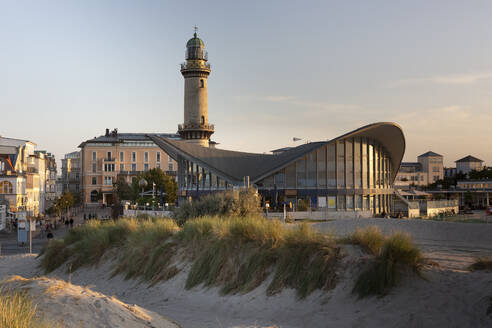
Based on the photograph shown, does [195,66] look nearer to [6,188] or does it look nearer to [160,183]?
[160,183]

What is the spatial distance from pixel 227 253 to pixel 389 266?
5459 mm

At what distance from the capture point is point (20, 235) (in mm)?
34562

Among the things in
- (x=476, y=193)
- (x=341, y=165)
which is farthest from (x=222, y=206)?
(x=476, y=193)

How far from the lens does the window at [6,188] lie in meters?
57.9

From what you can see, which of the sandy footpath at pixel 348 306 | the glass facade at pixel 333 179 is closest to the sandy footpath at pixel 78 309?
the sandy footpath at pixel 348 306

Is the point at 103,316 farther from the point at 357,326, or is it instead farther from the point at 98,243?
the point at 98,243

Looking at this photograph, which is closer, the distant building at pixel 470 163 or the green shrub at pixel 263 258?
the green shrub at pixel 263 258

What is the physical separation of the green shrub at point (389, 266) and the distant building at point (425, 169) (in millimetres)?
132771

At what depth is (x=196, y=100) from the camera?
68.8 meters

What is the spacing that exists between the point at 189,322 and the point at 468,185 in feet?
316

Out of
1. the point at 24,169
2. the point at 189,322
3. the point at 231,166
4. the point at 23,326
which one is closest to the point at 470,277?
the point at 189,322

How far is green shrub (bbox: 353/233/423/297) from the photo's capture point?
41.3 ft

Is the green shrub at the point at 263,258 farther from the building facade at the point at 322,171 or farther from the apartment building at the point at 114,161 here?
the apartment building at the point at 114,161

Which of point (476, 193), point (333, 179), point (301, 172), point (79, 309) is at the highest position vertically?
point (301, 172)
